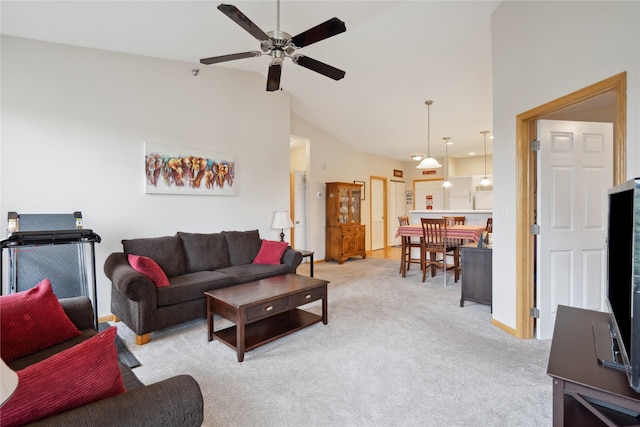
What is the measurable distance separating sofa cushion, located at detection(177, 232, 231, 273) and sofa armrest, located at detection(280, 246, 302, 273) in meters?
0.73

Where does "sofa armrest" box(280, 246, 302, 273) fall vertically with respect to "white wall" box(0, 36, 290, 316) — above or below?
below

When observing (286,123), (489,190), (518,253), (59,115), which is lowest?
(518,253)

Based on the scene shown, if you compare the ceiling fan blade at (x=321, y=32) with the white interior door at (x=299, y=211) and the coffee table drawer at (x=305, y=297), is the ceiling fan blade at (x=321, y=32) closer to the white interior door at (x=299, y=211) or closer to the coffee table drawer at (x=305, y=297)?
the coffee table drawer at (x=305, y=297)

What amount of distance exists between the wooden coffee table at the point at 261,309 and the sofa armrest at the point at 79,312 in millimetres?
897

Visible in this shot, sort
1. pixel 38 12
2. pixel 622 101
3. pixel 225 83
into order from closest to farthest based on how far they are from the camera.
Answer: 1. pixel 622 101
2. pixel 38 12
3. pixel 225 83

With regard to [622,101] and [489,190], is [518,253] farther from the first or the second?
[489,190]

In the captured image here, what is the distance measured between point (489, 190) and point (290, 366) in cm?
786


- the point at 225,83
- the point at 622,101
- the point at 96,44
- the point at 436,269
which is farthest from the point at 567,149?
the point at 96,44

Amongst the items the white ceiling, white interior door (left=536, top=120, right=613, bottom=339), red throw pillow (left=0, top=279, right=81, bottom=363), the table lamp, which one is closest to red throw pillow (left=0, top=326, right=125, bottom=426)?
red throw pillow (left=0, top=279, right=81, bottom=363)

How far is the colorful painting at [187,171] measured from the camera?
3.77 metres

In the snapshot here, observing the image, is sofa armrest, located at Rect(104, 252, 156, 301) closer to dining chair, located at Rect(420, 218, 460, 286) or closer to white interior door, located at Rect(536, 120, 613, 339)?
white interior door, located at Rect(536, 120, 613, 339)

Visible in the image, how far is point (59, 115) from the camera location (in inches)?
125

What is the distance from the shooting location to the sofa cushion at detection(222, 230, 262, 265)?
414cm

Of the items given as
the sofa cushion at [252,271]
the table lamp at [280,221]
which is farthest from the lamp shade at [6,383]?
the table lamp at [280,221]
